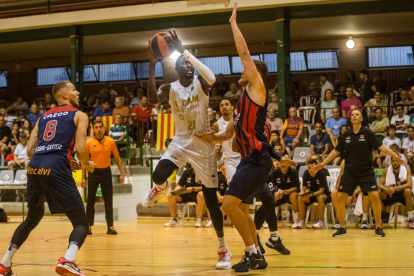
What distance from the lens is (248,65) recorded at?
4891mm

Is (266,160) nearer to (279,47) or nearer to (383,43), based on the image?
(279,47)

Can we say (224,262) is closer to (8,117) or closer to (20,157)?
(20,157)

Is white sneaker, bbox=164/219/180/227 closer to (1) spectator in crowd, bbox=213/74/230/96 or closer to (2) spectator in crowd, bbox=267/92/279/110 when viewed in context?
(2) spectator in crowd, bbox=267/92/279/110

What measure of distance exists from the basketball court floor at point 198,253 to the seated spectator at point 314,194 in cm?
59

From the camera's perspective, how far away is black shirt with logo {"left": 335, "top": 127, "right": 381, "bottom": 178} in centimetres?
846

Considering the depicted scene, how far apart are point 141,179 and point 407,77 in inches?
403

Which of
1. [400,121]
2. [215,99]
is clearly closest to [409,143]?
[400,121]

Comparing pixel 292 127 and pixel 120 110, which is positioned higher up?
pixel 120 110

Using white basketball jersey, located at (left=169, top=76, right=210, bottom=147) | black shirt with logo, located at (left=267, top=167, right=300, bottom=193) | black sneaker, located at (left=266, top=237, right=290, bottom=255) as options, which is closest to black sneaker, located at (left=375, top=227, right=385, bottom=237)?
black shirt with logo, located at (left=267, top=167, right=300, bottom=193)

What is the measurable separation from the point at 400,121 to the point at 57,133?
408 inches

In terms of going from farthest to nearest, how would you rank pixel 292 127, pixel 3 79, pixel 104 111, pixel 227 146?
1. pixel 3 79
2. pixel 104 111
3. pixel 292 127
4. pixel 227 146

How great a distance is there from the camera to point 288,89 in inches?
524

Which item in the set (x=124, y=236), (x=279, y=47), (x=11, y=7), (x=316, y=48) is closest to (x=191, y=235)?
(x=124, y=236)

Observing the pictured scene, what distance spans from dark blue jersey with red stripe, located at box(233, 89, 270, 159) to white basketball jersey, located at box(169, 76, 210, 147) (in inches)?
29.7
